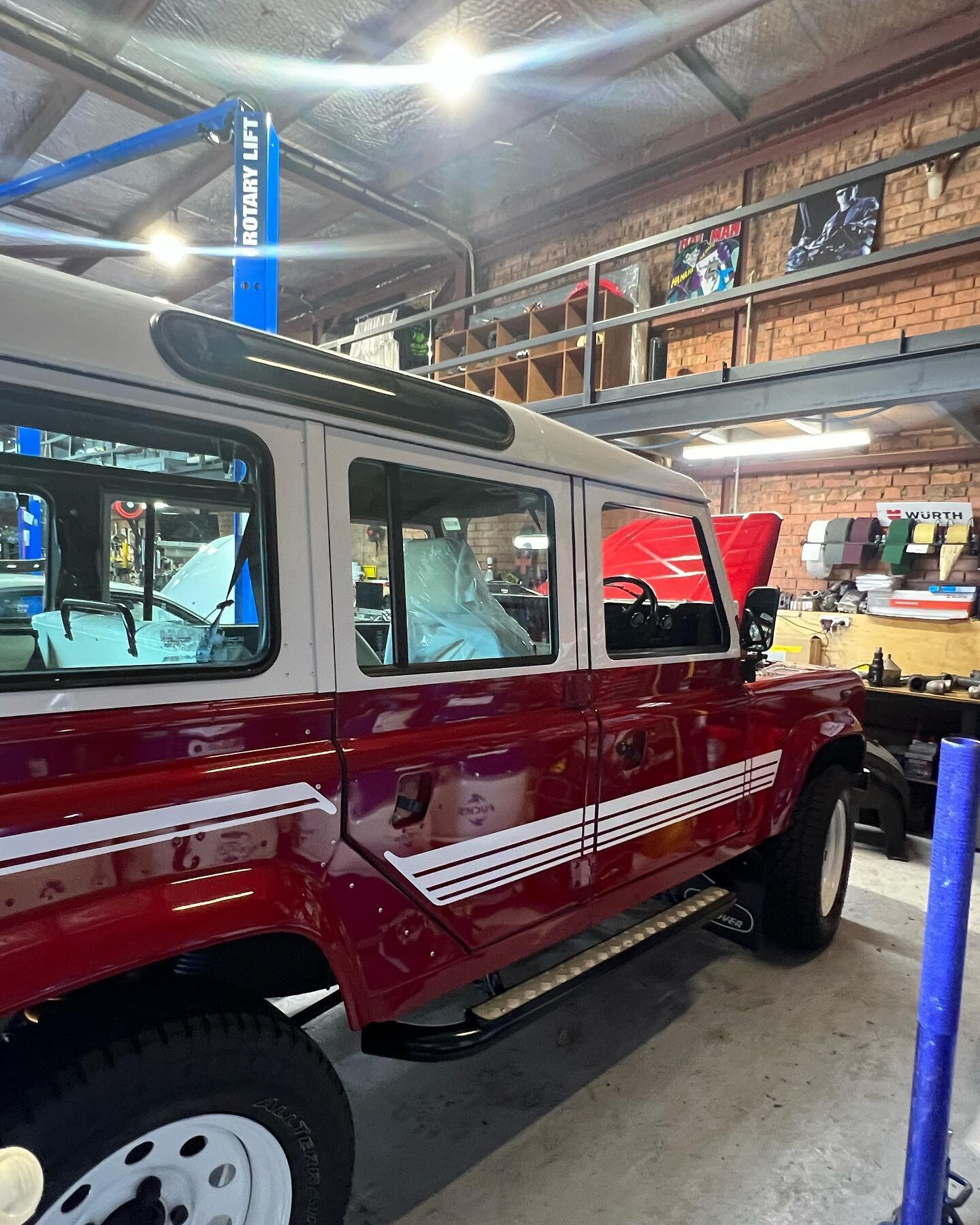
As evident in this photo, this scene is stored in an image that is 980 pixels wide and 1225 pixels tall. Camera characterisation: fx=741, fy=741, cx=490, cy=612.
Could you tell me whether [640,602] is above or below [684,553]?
below

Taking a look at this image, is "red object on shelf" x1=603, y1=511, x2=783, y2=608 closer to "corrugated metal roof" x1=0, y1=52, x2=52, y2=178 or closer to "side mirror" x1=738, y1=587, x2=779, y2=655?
"side mirror" x1=738, y1=587, x2=779, y2=655

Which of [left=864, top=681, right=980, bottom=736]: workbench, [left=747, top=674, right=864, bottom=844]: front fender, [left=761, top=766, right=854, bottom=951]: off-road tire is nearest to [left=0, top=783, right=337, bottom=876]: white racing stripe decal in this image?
[left=747, top=674, right=864, bottom=844]: front fender

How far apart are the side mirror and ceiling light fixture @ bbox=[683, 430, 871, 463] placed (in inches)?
131

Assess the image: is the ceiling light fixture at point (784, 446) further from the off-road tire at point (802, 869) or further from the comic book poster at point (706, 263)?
the off-road tire at point (802, 869)

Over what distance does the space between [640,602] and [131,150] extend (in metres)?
3.95

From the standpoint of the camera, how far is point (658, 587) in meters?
3.24

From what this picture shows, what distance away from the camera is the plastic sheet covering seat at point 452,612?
1824mm

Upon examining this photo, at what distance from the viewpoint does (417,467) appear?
1697 millimetres

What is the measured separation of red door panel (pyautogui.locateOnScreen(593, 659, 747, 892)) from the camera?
2098 mm

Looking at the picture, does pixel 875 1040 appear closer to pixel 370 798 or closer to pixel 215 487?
pixel 370 798

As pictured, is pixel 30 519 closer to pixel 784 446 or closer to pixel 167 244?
pixel 784 446

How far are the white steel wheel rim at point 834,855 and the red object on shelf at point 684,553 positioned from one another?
3.45ft

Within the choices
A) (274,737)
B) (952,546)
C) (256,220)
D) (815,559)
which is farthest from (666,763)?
(815,559)

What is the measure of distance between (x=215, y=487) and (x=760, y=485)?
6.38 metres
